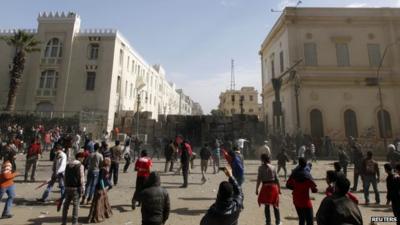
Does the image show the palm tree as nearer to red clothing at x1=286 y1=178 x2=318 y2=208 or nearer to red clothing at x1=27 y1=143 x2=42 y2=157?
red clothing at x1=27 y1=143 x2=42 y2=157

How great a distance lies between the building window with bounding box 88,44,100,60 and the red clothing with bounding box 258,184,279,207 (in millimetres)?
30804

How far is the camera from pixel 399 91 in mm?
26250

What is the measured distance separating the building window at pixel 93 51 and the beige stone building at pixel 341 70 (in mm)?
21740

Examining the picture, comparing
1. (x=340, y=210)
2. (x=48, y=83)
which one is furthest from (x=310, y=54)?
(x=48, y=83)

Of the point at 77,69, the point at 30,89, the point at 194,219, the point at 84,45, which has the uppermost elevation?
the point at 84,45

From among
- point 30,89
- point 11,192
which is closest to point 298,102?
point 11,192

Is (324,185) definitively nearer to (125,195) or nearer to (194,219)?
(194,219)

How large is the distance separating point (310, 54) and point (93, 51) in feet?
81.4

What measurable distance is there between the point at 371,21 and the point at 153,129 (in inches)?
1015

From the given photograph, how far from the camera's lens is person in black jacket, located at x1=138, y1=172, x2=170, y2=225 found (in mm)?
3785

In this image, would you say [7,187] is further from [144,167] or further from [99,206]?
[144,167]

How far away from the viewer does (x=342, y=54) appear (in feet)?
89.5

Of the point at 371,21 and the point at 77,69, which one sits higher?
the point at 371,21

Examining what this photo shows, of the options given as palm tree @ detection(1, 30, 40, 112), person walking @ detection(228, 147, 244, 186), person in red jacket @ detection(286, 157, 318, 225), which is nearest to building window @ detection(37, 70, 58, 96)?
palm tree @ detection(1, 30, 40, 112)
